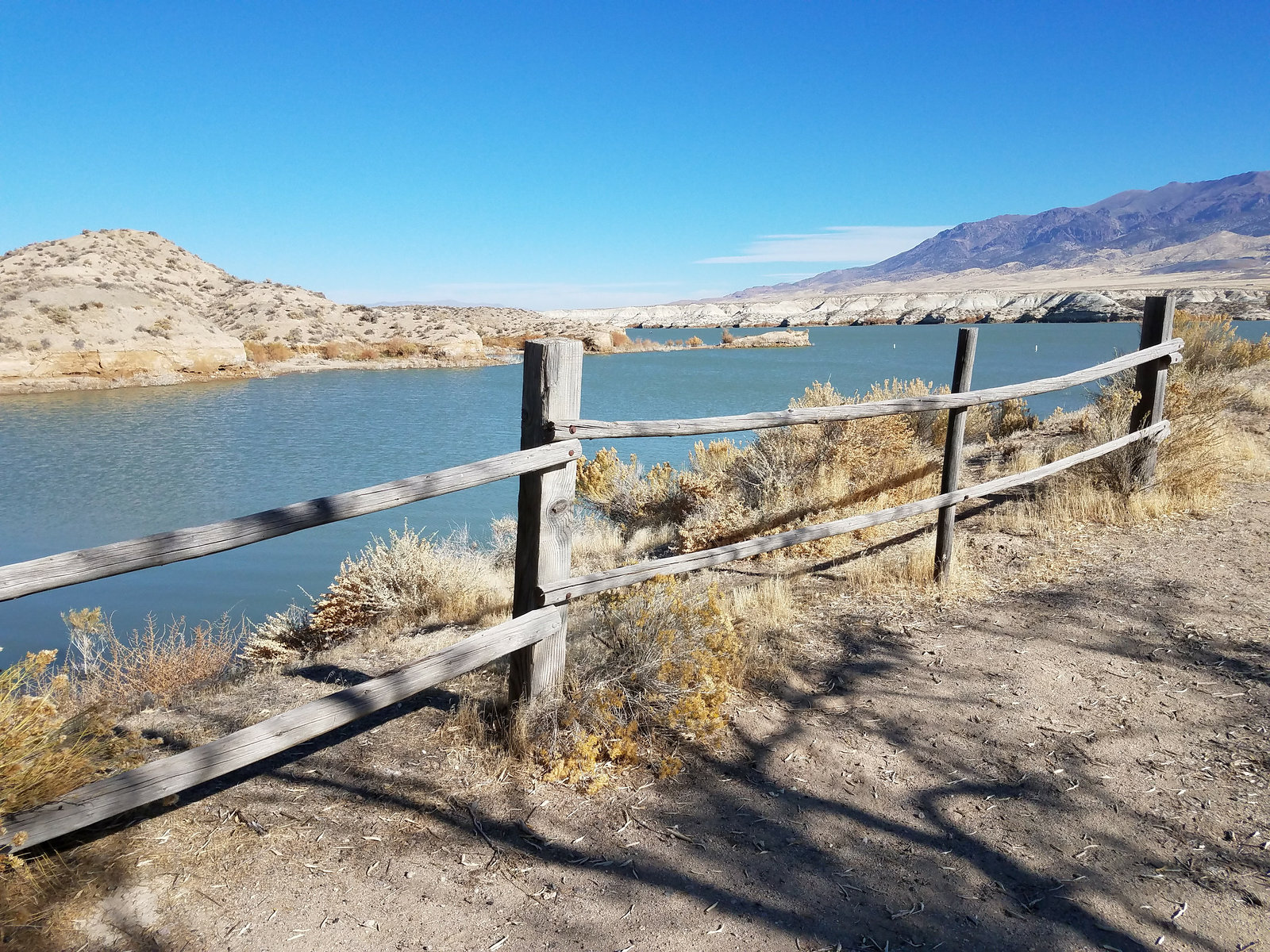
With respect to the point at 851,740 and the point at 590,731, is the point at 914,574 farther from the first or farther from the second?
the point at 590,731

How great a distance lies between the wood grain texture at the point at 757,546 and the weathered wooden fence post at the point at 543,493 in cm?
10

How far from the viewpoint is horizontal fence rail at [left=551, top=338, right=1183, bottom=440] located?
326 centimetres

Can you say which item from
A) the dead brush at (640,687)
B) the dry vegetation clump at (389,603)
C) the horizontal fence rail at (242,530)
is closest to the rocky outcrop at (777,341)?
the dry vegetation clump at (389,603)

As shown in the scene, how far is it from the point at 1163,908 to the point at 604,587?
228 cm

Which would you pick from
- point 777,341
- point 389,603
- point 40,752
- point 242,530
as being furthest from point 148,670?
point 777,341

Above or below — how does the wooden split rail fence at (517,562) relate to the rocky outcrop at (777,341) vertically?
below

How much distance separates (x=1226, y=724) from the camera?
11.3 ft

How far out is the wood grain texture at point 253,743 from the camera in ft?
7.24

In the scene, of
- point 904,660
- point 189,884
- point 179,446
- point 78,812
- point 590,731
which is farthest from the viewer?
point 179,446

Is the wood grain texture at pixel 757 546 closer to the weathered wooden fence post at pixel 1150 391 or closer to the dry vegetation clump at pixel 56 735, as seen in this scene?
the weathered wooden fence post at pixel 1150 391

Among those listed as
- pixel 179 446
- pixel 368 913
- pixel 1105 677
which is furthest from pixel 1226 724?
pixel 179 446

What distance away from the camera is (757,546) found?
430 cm

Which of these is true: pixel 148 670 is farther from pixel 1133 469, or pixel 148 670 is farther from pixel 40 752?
pixel 1133 469

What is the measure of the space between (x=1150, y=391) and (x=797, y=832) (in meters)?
6.27
